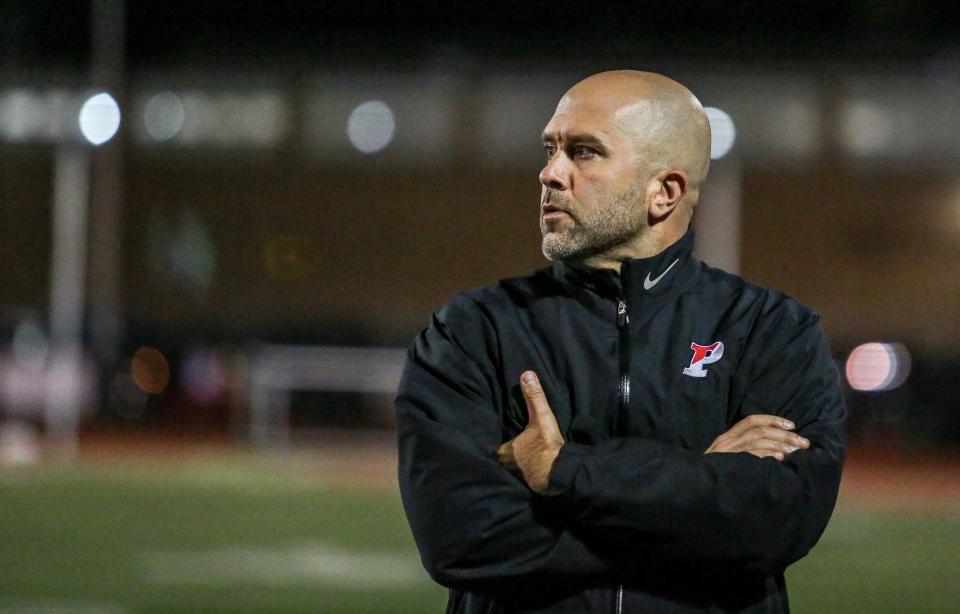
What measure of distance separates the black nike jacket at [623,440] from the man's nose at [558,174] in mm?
143

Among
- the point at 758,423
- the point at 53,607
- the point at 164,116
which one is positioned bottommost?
the point at 53,607

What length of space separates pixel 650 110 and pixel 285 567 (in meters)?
6.22

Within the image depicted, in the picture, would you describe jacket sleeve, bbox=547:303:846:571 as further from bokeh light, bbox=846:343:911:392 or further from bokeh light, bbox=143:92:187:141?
bokeh light, bbox=143:92:187:141

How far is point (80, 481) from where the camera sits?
12.4 metres

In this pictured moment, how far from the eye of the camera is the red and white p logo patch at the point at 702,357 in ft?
7.16

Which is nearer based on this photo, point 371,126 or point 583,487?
point 583,487

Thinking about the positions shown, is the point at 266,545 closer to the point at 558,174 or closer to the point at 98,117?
the point at 558,174

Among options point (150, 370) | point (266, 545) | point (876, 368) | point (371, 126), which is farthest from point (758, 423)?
point (371, 126)

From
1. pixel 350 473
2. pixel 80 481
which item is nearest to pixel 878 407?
pixel 350 473

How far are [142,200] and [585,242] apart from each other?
30952 millimetres

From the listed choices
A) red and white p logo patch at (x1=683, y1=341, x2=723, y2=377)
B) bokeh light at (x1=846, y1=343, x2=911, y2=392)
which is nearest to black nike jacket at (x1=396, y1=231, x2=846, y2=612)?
red and white p logo patch at (x1=683, y1=341, x2=723, y2=377)

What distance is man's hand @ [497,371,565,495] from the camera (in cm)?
212

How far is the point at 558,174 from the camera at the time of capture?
2.22 m

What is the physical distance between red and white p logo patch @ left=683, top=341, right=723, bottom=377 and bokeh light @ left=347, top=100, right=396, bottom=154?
28313mm
